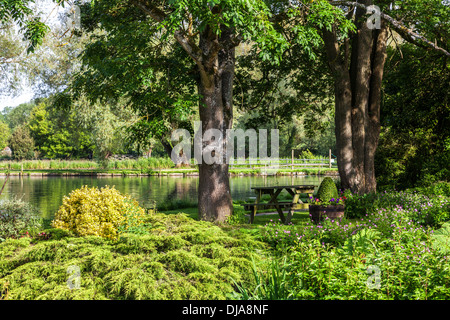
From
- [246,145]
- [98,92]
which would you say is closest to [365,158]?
[98,92]

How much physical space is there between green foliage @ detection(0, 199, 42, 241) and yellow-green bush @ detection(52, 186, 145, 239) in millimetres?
806

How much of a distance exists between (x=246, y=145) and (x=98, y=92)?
35.4m

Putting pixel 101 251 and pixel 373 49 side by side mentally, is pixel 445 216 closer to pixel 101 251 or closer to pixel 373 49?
pixel 373 49

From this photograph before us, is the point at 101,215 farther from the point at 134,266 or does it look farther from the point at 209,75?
the point at 209,75

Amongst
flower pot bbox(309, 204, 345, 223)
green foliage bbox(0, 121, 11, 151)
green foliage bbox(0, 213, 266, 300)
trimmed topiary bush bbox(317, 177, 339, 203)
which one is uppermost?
green foliage bbox(0, 121, 11, 151)

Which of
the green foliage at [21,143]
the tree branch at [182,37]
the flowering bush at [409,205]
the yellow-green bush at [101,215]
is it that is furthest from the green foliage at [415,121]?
the green foliage at [21,143]

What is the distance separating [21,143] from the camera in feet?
156

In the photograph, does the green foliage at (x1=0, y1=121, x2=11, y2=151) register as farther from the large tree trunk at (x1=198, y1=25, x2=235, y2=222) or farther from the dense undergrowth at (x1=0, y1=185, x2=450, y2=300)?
the dense undergrowth at (x1=0, y1=185, x2=450, y2=300)

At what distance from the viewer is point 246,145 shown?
45.3 metres

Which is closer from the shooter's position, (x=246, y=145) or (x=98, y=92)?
(x=98, y=92)

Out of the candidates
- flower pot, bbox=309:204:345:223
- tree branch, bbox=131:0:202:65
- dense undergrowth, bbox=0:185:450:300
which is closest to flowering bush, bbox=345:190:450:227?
flower pot, bbox=309:204:345:223

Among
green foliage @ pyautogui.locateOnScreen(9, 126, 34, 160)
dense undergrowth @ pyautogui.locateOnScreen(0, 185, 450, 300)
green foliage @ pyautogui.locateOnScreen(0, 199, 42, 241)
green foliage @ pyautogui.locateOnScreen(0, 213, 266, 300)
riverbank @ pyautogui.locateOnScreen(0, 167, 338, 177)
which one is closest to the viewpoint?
dense undergrowth @ pyautogui.locateOnScreen(0, 185, 450, 300)

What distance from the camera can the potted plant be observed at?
8.93m

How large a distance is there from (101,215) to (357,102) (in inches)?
319
